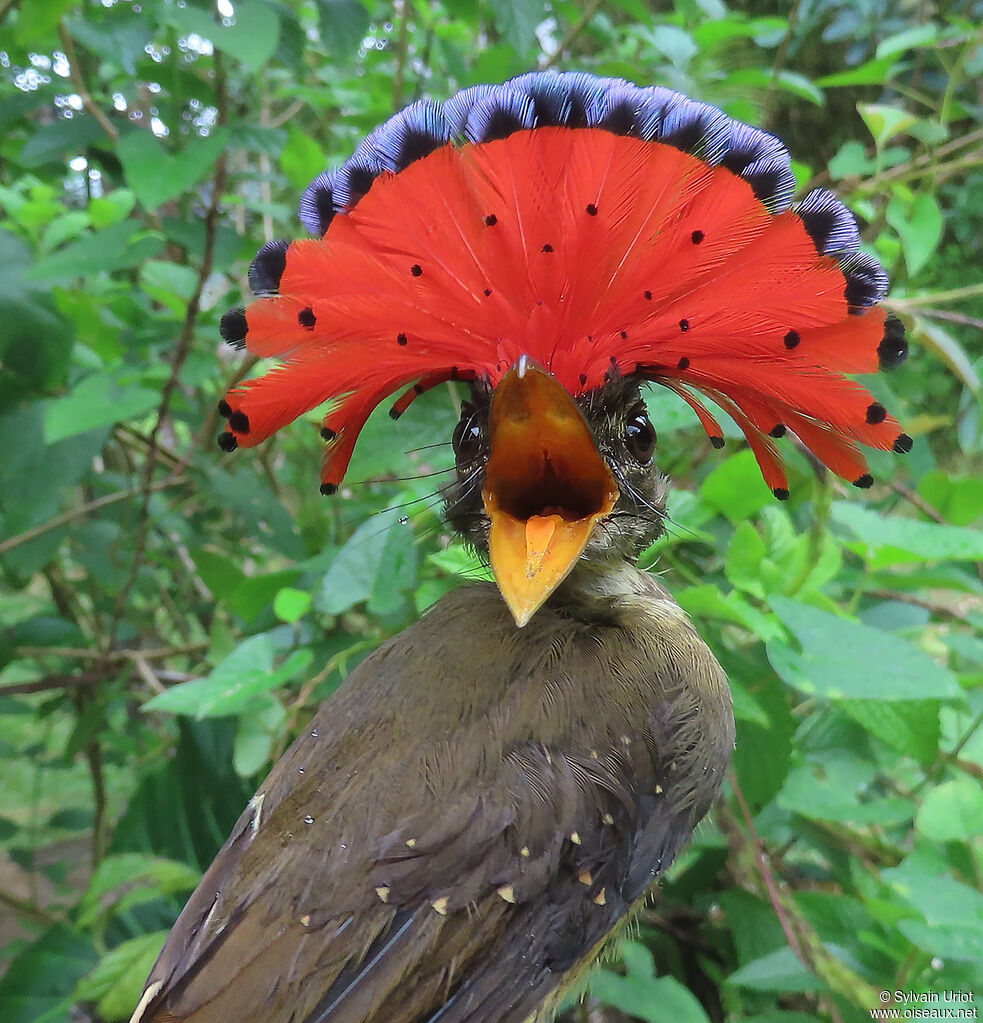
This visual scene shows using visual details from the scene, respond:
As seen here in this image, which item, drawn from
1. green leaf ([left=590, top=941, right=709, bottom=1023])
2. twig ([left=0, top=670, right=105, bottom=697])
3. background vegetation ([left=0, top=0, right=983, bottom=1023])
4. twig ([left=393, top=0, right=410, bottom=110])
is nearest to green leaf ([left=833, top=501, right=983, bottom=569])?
background vegetation ([left=0, top=0, right=983, bottom=1023])

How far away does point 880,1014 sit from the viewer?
731mm

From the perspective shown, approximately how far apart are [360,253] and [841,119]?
265 centimetres

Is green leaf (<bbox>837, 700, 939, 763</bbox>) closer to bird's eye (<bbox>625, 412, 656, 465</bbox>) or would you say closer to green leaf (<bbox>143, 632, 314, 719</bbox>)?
bird's eye (<bbox>625, 412, 656, 465</bbox>)

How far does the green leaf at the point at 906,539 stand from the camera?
0.76m

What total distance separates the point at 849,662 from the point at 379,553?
52 cm

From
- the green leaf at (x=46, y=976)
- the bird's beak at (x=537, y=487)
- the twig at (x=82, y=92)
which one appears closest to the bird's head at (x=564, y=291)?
the bird's beak at (x=537, y=487)

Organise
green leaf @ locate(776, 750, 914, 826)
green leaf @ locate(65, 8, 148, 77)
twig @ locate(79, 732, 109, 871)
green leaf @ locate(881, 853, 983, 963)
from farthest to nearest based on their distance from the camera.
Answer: twig @ locate(79, 732, 109, 871) < green leaf @ locate(65, 8, 148, 77) < green leaf @ locate(776, 750, 914, 826) < green leaf @ locate(881, 853, 983, 963)

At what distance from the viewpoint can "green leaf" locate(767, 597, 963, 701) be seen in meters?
0.65

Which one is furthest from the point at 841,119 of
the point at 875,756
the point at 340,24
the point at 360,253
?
the point at 360,253

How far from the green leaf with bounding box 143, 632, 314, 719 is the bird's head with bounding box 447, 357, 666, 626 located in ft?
1.03

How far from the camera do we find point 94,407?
0.92m

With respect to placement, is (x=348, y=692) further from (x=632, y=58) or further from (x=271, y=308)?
(x=632, y=58)

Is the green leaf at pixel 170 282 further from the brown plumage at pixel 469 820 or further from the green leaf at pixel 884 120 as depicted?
the green leaf at pixel 884 120

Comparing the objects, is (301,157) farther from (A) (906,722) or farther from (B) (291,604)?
(A) (906,722)
